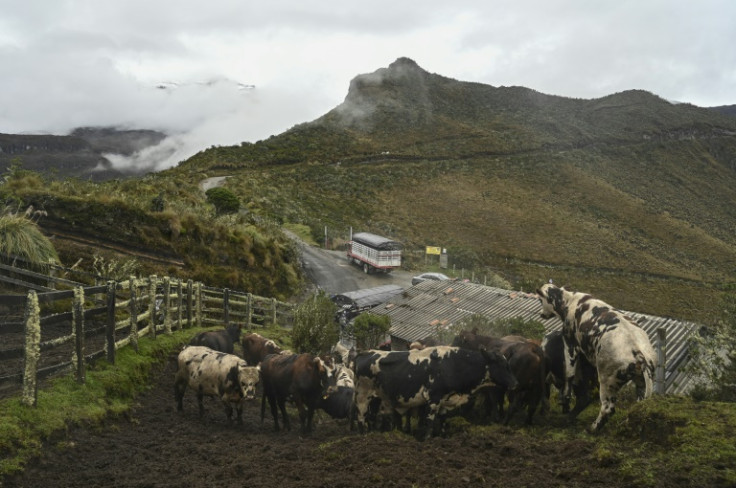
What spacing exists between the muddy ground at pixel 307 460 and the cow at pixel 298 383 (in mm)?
733

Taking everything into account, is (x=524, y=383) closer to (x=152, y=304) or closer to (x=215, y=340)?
(x=215, y=340)

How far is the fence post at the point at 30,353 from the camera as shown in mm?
7668

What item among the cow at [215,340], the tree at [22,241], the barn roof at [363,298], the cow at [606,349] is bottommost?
the barn roof at [363,298]

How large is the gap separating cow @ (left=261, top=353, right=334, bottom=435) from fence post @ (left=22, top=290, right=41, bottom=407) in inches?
158

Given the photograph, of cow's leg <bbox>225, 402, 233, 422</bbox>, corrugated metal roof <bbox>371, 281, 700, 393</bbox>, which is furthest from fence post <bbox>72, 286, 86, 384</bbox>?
corrugated metal roof <bbox>371, 281, 700, 393</bbox>

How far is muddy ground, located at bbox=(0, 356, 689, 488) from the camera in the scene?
6.01 meters

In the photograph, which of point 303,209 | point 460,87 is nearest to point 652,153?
point 460,87

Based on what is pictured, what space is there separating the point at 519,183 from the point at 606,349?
8142 cm

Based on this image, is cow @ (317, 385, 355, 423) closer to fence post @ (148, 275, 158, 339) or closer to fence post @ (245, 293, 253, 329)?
fence post @ (148, 275, 158, 339)

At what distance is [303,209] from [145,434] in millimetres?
53111

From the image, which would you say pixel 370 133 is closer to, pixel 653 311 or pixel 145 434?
pixel 653 311

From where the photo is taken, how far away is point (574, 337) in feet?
28.0

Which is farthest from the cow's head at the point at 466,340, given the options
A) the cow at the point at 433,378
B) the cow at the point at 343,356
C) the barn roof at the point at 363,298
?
the barn roof at the point at 363,298

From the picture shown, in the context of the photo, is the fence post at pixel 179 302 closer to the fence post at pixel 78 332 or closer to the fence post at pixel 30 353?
the fence post at pixel 78 332
